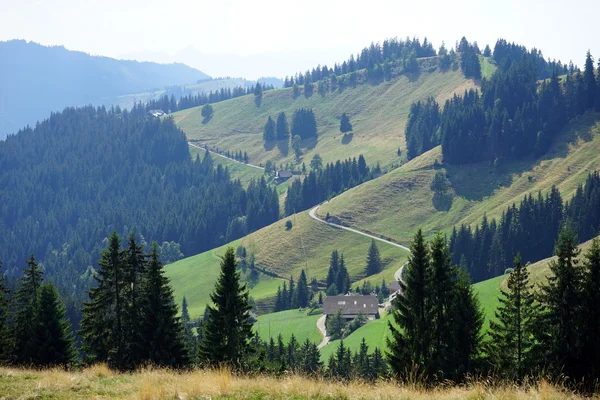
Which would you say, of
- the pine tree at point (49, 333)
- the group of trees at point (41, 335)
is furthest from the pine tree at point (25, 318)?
the pine tree at point (49, 333)

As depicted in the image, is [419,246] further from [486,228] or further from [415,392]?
[486,228]

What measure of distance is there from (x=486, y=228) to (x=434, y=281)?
12295 cm

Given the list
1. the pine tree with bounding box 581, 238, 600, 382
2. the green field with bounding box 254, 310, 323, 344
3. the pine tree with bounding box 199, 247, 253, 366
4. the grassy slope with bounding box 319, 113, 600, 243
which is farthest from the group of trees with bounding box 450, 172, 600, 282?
the pine tree with bounding box 581, 238, 600, 382

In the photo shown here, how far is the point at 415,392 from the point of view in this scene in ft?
52.5

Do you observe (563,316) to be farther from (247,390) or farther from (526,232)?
(526,232)

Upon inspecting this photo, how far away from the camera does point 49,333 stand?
47.6 metres

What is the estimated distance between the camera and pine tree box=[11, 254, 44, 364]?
46781mm

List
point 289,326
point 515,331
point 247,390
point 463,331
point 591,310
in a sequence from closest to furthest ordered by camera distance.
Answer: point 247,390 → point 591,310 → point 463,331 → point 515,331 → point 289,326

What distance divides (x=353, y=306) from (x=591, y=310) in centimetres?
10234

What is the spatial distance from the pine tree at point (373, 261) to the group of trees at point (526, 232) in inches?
929

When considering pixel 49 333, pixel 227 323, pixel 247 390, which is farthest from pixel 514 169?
pixel 247 390

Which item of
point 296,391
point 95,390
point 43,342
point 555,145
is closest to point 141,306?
point 43,342

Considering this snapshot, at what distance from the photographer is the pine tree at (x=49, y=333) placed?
4672cm

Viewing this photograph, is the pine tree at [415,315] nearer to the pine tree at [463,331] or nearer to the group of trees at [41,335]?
the pine tree at [463,331]
